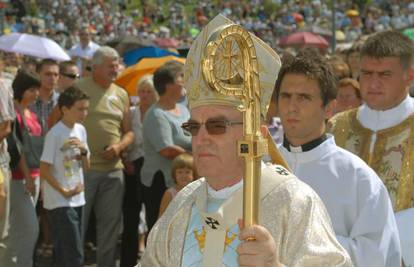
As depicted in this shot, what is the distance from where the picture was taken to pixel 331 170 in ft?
12.8

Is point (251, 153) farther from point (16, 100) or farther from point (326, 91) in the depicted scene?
point (16, 100)

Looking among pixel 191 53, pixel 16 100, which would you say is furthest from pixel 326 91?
pixel 16 100

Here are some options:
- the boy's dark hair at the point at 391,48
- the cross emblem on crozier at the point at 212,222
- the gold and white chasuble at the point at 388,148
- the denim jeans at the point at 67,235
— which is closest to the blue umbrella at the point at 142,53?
the denim jeans at the point at 67,235

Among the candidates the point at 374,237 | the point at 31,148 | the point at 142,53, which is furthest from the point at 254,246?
the point at 142,53

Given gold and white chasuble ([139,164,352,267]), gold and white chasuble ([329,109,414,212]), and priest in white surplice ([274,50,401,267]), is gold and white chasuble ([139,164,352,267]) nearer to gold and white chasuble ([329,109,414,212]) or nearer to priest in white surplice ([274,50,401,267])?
priest in white surplice ([274,50,401,267])

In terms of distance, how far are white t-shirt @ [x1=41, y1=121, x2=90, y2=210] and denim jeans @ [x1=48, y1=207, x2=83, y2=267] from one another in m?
0.07

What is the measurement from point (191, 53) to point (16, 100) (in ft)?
15.1

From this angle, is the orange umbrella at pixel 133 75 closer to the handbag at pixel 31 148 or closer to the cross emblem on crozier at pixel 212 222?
the handbag at pixel 31 148

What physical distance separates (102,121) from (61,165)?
0.94 meters

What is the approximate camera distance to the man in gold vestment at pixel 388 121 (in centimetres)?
466

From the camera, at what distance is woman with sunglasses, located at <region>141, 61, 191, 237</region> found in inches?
285

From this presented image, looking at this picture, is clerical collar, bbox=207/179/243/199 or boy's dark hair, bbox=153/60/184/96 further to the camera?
boy's dark hair, bbox=153/60/184/96

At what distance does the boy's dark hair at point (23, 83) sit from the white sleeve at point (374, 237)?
14.0 ft

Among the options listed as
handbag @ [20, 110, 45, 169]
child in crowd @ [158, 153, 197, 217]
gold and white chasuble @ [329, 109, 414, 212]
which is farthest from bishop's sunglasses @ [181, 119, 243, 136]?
handbag @ [20, 110, 45, 169]
